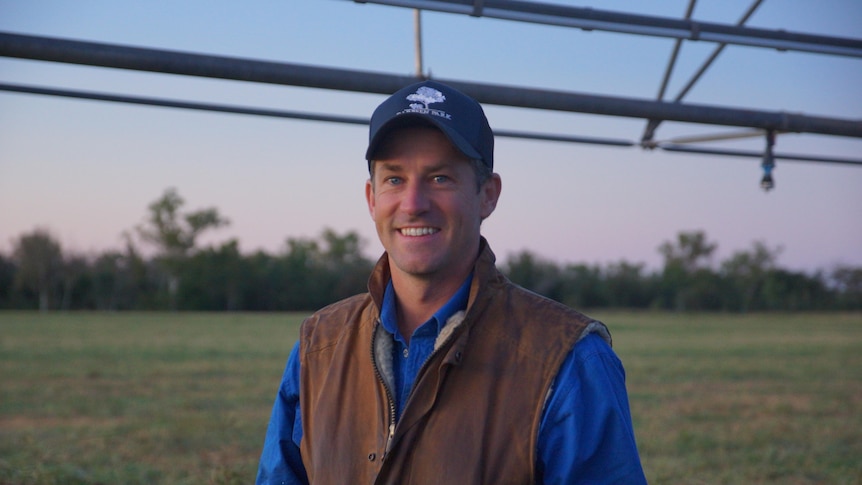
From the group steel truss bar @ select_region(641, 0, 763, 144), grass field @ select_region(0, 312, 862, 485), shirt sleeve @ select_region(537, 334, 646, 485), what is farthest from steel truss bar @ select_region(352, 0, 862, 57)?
grass field @ select_region(0, 312, 862, 485)

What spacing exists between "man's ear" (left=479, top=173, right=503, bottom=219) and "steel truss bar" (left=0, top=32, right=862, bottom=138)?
5.09ft

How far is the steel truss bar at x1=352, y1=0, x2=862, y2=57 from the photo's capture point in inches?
146

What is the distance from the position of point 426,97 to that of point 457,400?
697 mm

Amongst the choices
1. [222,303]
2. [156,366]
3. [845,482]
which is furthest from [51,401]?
[222,303]

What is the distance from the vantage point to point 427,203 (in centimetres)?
215

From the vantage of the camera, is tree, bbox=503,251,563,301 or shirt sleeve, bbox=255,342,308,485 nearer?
shirt sleeve, bbox=255,342,308,485

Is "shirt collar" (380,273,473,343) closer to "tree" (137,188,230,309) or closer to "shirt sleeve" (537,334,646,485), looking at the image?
"shirt sleeve" (537,334,646,485)

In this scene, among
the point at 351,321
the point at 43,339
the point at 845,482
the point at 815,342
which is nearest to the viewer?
the point at 351,321

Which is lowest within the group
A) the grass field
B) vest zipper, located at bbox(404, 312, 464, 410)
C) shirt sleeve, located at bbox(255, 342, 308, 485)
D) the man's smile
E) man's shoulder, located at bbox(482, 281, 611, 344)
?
the grass field

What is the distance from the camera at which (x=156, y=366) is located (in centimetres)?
1881

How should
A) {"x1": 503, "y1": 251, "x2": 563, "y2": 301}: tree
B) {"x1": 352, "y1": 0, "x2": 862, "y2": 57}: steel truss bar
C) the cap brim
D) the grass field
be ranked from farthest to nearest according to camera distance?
{"x1": 503, "y1": 251, "x2": 563, "y2": 301}: tree
the grass field
{"x1": 352, "y1": 0, "x2": 862, "y2": 57}: steel truss bar
the cap brim

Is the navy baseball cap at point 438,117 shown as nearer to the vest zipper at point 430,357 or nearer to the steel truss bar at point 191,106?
the vest zipper at point 430,357

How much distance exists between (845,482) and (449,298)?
6.24m

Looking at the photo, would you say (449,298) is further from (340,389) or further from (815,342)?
(815,342)
